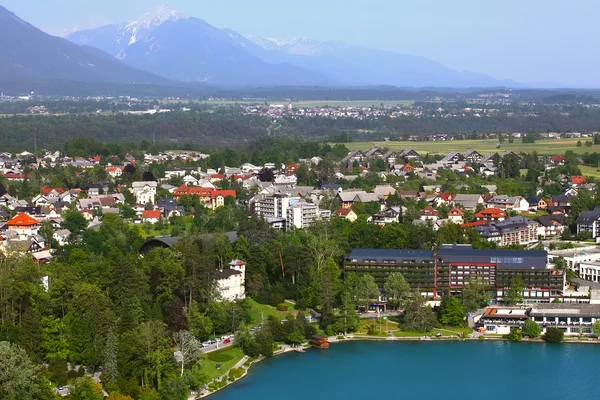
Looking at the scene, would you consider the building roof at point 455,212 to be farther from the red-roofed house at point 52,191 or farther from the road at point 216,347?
the red-roofed house at point 52,191

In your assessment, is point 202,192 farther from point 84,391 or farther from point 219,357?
point 84,391

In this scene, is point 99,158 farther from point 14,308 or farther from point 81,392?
point 81,392

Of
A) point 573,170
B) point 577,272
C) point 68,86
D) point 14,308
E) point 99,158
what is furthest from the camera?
point 68,86

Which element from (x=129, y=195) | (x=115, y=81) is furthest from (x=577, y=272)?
(x=115, y=81)

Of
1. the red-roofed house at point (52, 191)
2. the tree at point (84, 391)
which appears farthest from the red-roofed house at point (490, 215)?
the tree at point (84, 391)

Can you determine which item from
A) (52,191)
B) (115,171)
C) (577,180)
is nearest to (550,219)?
(577,180)

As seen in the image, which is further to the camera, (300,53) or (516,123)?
(300,53)

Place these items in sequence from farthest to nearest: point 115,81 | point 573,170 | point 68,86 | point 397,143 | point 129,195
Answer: point 115,81 → point 68,86 → point 397,143 → point 573,170 → point 129,195
